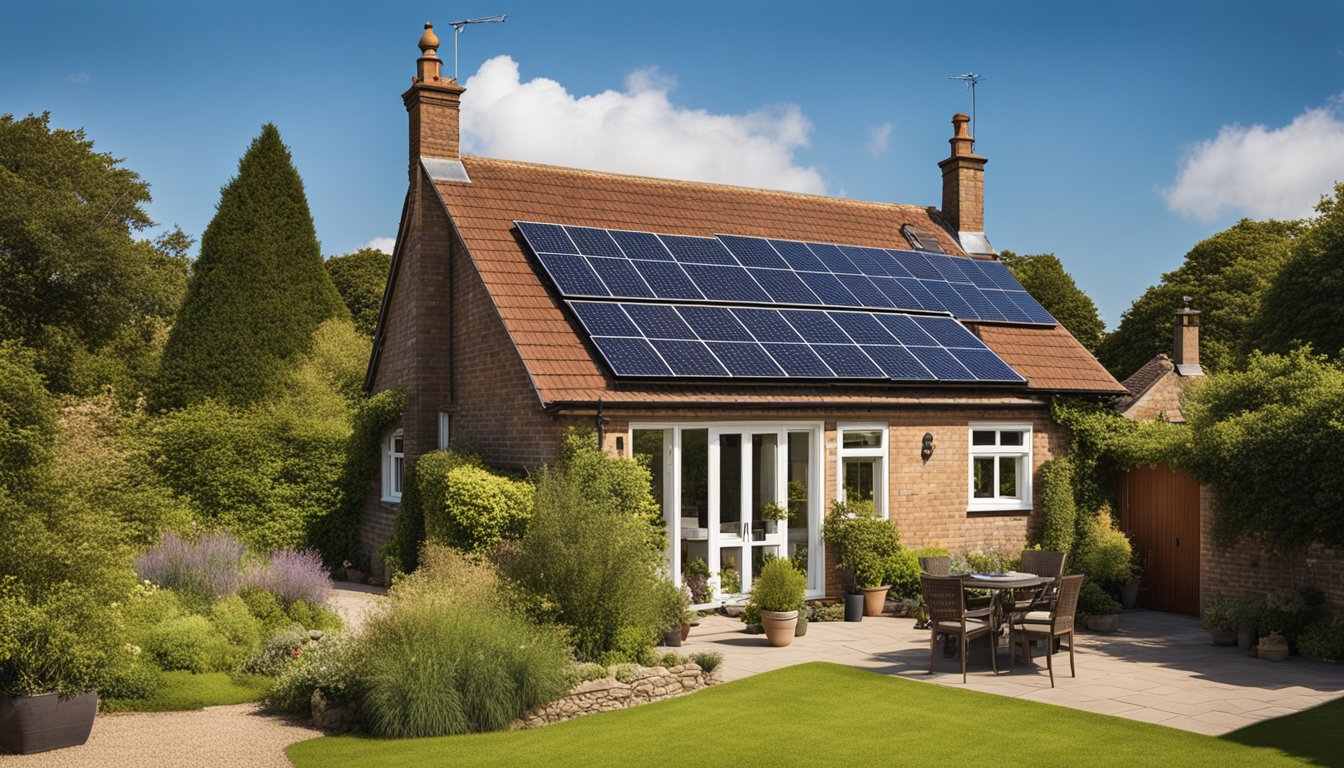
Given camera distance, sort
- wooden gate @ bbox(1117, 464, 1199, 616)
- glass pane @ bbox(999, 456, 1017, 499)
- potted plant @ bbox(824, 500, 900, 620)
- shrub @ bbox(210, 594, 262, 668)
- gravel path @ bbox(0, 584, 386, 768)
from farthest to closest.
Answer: glass pane @ bbox(999, 456, 1017, 499), wooden gate @ bbox(1117, 464, 1199, 616), potted plant @ bbox(824, 500, 900, 620), shrub @ bbox(210, 594, 262, 668), gravel path @ bbox(0, 584, 386, 768)

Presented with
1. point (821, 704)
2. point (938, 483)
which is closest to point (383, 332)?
point (938, 483)

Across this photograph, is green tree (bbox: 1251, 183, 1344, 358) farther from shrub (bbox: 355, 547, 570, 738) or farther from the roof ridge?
shrub (bbox: 355, 547, 570, 738)

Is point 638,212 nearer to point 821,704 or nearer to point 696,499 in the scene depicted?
point 696,499

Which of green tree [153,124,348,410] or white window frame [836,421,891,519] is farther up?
green tree [153,124,348,410]

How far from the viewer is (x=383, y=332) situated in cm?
2138

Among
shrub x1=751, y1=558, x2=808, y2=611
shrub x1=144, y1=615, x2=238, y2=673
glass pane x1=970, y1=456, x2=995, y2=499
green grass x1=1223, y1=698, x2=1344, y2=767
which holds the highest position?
glass pane x1=970, y1=456, x2=995, y2=499

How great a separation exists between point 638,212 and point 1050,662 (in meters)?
11.7

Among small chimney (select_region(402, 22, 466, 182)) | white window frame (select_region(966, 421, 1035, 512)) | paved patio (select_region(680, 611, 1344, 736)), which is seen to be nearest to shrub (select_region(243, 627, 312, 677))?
paved patio (select_region(680, 611, 1344, 736))

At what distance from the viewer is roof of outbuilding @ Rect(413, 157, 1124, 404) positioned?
15594 millimetres

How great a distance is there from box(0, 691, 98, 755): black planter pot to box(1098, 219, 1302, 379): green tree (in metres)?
39.8

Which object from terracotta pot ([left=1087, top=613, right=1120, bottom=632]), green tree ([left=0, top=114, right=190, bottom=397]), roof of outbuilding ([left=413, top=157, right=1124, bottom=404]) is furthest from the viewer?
green tree ([left=0, top=114, right=190, bottom=397])

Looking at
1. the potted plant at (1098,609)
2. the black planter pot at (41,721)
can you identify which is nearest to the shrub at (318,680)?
the black planter pot at (41,721)

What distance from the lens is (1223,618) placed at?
1403 centimetres

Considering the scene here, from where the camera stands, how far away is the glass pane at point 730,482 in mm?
16172
